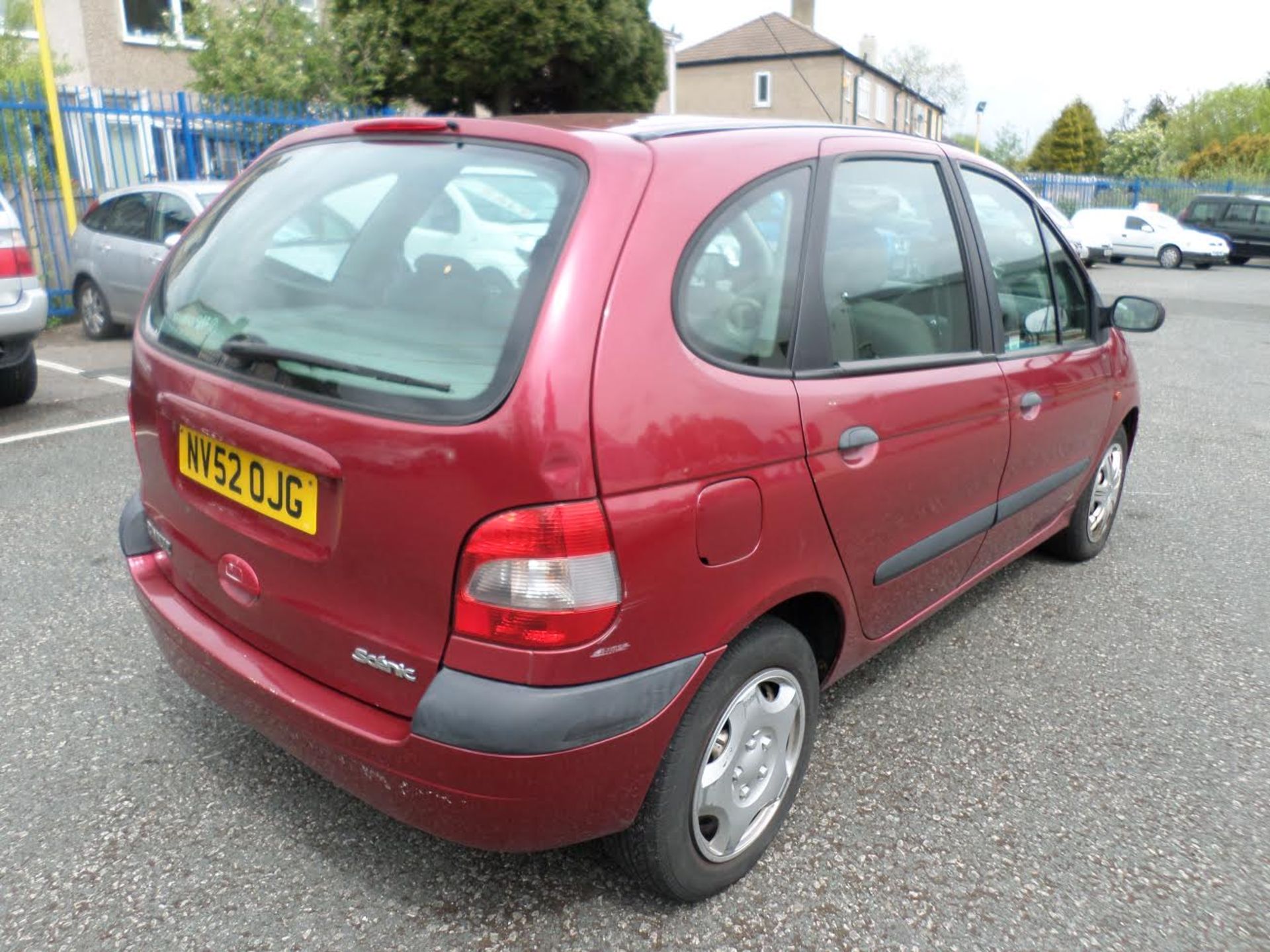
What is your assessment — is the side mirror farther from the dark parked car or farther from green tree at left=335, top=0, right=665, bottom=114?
the dark parked car

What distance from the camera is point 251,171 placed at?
271cm

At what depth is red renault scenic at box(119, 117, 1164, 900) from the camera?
1.86 metres

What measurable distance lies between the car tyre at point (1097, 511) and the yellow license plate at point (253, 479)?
3.19 m

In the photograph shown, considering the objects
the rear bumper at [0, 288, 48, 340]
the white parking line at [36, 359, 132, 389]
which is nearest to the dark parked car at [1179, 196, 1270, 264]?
the white parking line at [36, 359, 132, 389]

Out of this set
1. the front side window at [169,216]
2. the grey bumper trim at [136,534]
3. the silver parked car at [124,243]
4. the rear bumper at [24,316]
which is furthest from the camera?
the silver parked car at [124,243]

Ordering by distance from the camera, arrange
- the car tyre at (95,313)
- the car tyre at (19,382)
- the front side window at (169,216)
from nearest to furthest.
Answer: the car tyre at (19,382) → the front side window at (169,216) → the car tyre at (95,313)

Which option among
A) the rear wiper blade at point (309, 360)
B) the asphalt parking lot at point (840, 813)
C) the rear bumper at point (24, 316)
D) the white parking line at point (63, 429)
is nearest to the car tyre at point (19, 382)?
the rear bumper at point (24, 316)

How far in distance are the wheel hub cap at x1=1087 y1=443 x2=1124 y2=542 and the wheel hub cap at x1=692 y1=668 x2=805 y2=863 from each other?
240cm

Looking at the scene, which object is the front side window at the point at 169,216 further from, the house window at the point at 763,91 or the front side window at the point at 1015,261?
the house window at the point at 763,91

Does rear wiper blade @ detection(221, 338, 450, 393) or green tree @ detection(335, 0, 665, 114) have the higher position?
green tree @ detection(335, 0, 665, 114)

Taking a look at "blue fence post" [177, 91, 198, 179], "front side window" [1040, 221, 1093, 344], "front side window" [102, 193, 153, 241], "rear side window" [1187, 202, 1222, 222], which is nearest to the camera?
"front side window" [1040, 221, 1093, 344]

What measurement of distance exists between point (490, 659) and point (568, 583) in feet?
0.66

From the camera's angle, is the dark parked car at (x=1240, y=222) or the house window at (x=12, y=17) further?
the dark parked car at (x=1240, y=222)

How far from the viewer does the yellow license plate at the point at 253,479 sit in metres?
2.06
